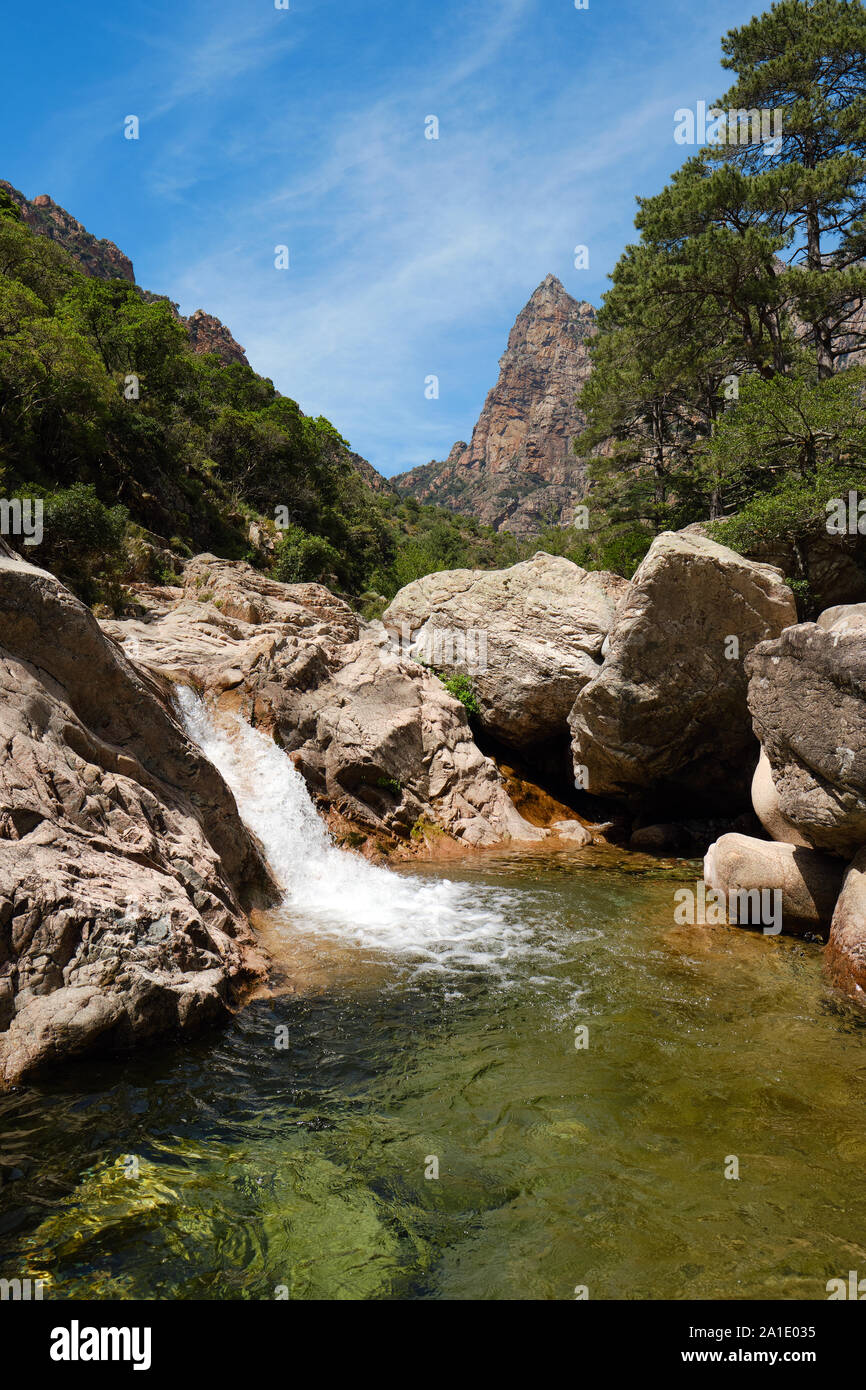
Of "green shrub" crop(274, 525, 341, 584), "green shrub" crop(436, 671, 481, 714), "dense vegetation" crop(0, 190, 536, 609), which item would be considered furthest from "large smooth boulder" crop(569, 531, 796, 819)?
"green shrub" crop(274, 525, 341, 584)


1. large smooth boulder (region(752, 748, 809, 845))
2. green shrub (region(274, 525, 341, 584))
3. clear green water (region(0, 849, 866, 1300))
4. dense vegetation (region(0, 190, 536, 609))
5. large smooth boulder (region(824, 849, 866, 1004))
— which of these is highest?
dense vegetation (region(0, 190, 536, 609))

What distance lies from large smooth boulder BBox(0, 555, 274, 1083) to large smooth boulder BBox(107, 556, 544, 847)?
464 cm

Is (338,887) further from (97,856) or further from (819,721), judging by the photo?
(819,721)

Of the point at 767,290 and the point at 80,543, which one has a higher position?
the point at 767,290

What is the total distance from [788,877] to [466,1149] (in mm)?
6372

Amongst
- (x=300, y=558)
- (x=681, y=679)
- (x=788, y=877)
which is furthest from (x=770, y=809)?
(x=300, y=558)

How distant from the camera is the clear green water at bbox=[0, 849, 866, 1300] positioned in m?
3.78

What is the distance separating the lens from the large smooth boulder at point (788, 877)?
9.20m

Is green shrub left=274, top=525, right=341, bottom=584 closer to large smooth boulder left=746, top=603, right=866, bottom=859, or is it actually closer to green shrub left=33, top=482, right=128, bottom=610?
green shrub left=33, top=482, right=128, bottom=610

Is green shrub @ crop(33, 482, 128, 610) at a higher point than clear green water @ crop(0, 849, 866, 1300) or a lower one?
higher

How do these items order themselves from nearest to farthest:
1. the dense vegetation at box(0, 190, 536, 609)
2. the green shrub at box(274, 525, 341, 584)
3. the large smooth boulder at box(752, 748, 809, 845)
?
the large smooth boulder at box(752, 748, 809, 845) → the dense vegetation at box(0, 190, 536, 609) → the green shrub at box(274, 525, 341, 584)

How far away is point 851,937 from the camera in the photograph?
7574mm

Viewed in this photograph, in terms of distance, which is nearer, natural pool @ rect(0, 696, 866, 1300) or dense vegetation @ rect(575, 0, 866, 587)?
natural pool @ rect(0, 696, 866, 1300)

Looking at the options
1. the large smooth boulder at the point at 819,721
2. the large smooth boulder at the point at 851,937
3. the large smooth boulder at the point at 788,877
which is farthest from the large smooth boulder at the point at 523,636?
the large smooth boulder at the point at 851,937
